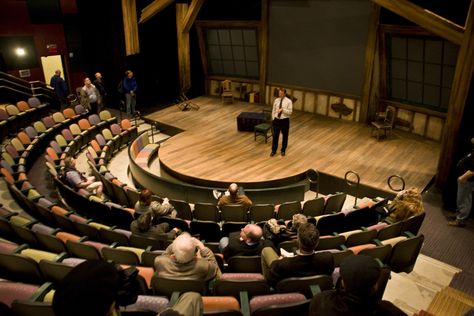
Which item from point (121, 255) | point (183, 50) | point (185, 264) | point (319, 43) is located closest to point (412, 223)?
point (185, 264)

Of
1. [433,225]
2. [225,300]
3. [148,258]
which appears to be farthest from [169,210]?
[433,225]

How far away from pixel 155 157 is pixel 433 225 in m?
5.83

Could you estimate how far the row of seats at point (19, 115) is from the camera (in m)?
8.97

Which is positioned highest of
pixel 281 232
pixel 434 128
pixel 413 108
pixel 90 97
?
pixel 90 97

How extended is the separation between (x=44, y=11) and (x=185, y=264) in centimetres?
1310

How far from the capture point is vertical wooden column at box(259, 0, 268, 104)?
11.0 meters

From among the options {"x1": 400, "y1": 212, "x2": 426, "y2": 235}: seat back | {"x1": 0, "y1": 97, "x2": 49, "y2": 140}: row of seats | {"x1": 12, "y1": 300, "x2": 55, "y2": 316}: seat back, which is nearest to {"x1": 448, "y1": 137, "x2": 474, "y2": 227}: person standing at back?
{"x1": 400, "y1": 212, "x2": 426, "y2": 235}: seat back

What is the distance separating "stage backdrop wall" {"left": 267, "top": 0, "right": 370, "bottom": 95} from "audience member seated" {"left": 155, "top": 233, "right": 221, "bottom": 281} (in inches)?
310

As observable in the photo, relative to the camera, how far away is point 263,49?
1132 centimetres

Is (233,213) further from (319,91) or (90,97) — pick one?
(319,91)

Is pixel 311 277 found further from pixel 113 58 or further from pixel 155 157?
pixel 113 58

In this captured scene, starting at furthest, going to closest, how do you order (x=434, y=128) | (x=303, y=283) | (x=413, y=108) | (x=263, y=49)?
(x=263, y=49) → (x=413, y=108) → (x=434, y=128) → (x=303, y=283)

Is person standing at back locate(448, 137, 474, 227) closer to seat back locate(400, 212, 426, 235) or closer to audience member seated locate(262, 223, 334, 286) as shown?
seat back locate(400, 212, 426, 235)

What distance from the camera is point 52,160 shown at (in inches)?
279
